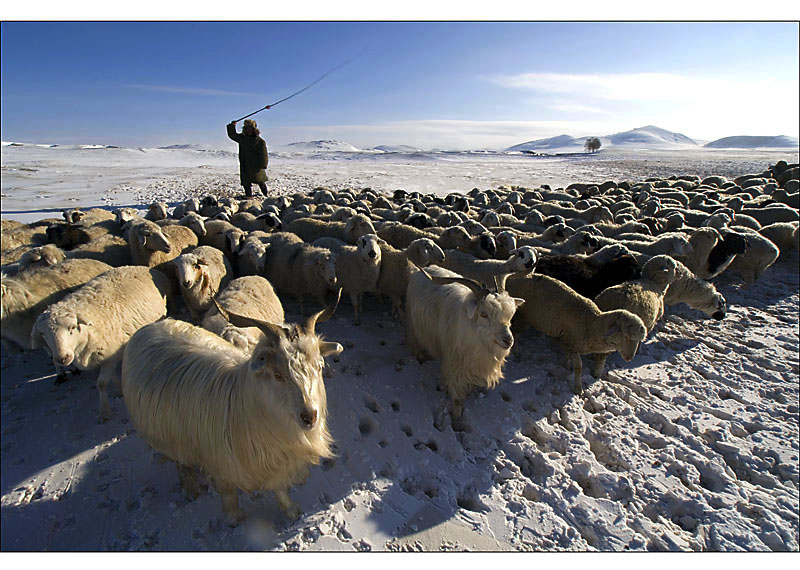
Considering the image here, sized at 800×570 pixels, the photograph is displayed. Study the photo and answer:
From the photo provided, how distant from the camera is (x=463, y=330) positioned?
4320 millimetres

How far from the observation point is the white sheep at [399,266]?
6.73m

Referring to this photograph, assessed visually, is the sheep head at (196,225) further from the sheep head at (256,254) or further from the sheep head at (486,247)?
the sheep head at (486,247)

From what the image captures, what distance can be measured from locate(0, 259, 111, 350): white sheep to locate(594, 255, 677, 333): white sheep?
7.20 metres

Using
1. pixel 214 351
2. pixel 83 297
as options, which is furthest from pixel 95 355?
pixel 214 351

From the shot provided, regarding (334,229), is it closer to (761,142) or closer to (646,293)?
(646,293)

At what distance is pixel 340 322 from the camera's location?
6328 millimetres

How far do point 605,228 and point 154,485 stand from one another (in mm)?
10007

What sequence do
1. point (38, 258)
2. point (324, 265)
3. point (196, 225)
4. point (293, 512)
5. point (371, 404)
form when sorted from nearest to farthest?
1. point (293, 512)
2. point (371, 404)
3. point (38, 258)
4. point (324, 265)
5. point (196, 225)

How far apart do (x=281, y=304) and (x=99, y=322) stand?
2.62 metres

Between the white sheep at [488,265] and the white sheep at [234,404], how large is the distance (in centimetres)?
423

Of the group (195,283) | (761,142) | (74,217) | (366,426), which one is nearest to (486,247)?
(366,426)

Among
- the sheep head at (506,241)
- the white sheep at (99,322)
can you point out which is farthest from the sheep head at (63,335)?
the sheep head at (506,241)

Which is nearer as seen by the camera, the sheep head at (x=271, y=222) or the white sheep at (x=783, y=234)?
the sheep head at (x=271, y=222)

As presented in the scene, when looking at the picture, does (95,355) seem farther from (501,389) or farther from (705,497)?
(705,497)
